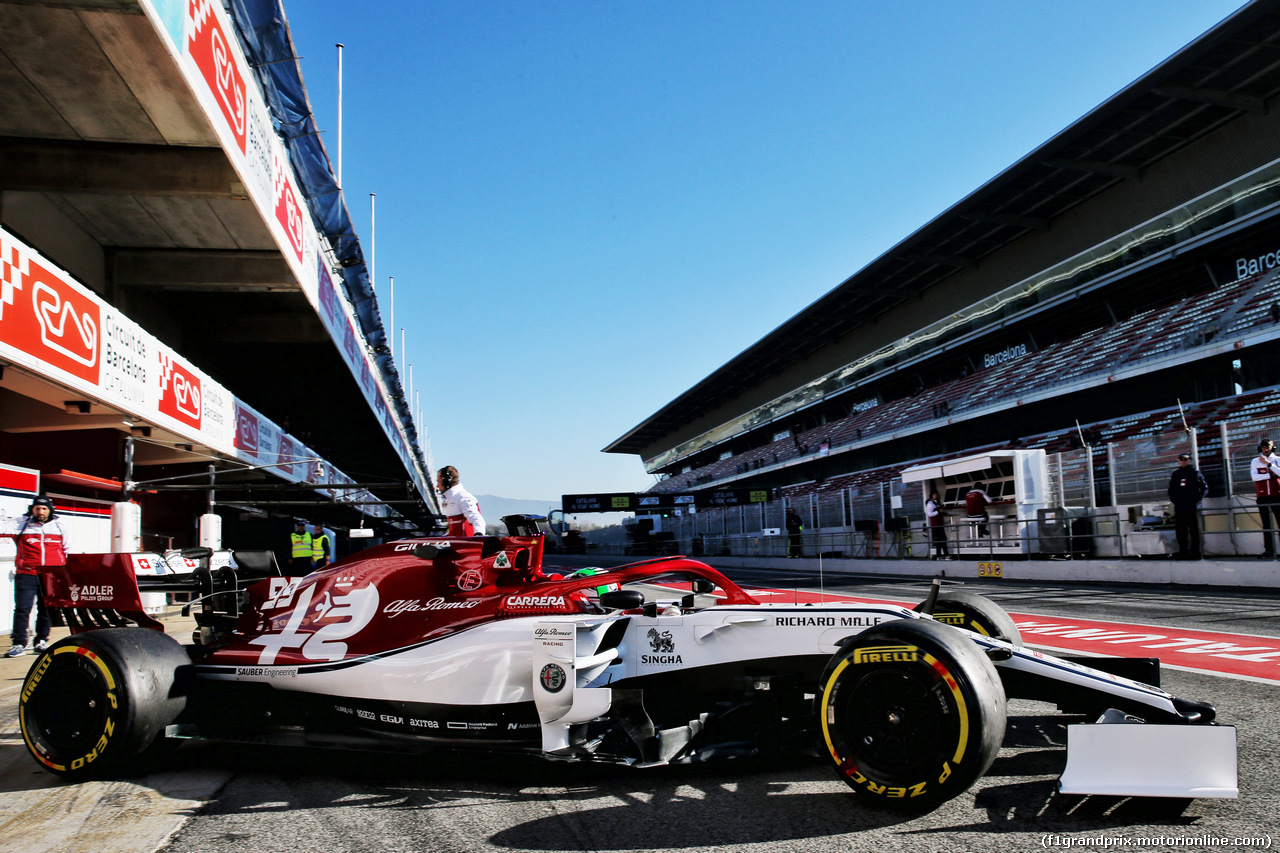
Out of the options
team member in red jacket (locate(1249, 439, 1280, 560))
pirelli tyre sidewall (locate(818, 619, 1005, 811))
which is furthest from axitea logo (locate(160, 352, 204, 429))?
team member in red jacket (locate(1249, 439, 1280, 560))

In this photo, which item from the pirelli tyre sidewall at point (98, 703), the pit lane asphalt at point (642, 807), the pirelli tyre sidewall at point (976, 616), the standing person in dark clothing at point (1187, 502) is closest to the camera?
the pit lane asphalt at point (642, 807)

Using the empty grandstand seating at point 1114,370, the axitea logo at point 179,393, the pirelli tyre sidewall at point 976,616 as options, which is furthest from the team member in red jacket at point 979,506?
the axitea logo at point 179,393

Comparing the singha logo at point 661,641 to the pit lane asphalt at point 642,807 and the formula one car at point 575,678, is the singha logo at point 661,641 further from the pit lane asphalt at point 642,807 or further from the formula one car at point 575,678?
the pit lane asphalt at point 642,807

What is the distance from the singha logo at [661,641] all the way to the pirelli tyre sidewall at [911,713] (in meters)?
0.85

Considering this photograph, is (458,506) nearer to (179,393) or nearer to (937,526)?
(179,393)

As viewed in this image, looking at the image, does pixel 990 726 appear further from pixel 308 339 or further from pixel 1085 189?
pixel 1085 189

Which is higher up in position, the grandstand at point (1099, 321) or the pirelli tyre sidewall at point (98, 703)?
the grandstand at point (1099, 321)

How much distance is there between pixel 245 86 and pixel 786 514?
850 inches

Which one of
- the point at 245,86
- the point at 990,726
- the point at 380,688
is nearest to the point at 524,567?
the point at 380,688

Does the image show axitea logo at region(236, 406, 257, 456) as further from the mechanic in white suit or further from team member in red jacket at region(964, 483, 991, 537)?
team member in red jacket at region(964, 483, 991, 537)

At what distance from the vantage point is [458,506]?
279 inches

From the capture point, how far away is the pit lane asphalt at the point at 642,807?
2721 millimetres

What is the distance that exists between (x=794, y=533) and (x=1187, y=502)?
14200 mm

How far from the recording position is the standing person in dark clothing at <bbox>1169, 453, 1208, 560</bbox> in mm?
13359
